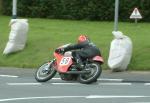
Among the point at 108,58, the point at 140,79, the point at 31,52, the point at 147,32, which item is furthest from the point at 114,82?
the point at 147,32

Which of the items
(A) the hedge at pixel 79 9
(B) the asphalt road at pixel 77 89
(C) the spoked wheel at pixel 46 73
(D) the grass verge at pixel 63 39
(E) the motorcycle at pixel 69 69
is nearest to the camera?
(B) the asphalt road at pixel 77 89

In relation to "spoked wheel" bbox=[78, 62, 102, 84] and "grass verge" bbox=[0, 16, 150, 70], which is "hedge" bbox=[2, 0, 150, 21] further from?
"spoked wheel" bbox=[78, 62, 102, 84]

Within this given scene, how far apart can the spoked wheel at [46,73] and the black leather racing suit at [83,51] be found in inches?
24.1

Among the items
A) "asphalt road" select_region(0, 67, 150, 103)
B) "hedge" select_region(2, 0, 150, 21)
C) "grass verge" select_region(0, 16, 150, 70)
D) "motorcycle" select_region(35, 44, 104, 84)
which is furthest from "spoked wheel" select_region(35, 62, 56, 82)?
"hedge" select_region(2, 0, 150, 21)

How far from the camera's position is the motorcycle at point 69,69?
1758 centimetres

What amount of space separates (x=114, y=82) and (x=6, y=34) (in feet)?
34.0

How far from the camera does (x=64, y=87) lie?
16828mm

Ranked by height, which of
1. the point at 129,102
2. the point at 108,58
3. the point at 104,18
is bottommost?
the point at 104,18

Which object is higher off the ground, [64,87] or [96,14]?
[64,87]

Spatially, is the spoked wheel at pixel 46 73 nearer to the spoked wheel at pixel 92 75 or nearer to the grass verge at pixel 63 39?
the spoked wheel at pixel 92 75

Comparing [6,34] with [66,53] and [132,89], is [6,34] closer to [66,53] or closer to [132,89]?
[66,53]

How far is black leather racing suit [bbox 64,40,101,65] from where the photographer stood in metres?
18.1

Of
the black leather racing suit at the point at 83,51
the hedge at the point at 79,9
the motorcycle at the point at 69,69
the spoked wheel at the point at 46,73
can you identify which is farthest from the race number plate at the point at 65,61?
the hedge at the point at 79,9

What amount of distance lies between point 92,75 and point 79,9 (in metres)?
18.5
